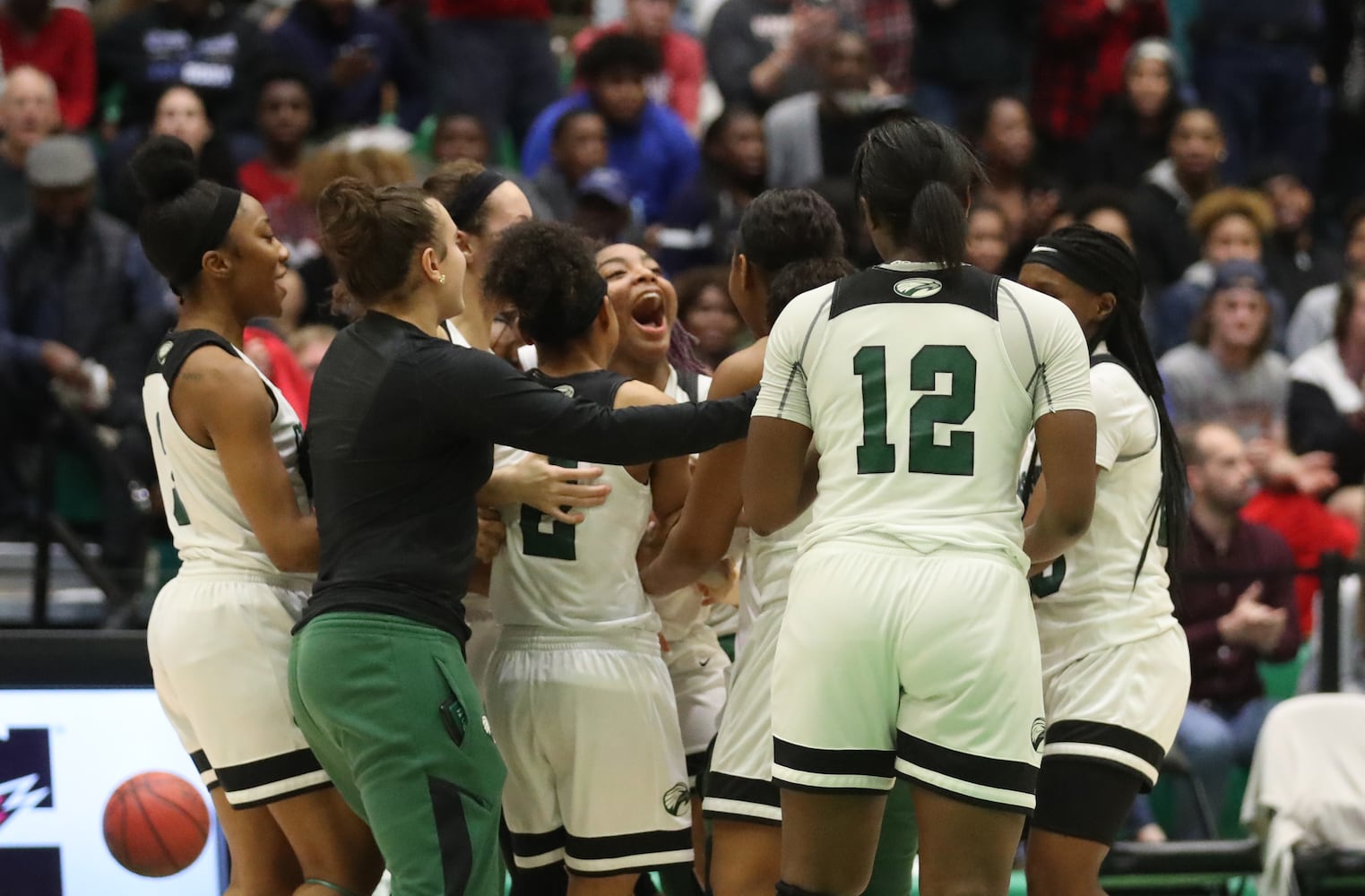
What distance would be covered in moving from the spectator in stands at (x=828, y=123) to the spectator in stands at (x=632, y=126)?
1.50ft

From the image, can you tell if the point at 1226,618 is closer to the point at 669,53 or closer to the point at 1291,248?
the point at 1291,248

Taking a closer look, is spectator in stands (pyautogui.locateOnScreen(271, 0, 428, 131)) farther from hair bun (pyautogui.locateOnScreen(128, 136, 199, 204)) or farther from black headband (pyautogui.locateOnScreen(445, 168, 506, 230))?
hair bun (pyautogui.locateOnScreen(128, 136, 199, 204))

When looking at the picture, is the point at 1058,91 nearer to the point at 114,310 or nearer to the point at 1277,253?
the point at 1277,253

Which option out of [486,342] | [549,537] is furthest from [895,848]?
[486,342]

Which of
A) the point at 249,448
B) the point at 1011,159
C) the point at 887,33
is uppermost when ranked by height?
the point at 887,33

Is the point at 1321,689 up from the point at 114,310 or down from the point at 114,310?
down

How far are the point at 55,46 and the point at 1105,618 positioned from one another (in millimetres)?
7532

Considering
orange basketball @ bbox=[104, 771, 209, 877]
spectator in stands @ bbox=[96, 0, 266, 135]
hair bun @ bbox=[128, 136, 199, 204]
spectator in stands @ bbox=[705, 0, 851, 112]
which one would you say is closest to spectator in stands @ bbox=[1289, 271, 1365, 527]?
spectator in stands @ bbox=[705, 0, 851, 112]

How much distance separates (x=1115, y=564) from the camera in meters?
4.14

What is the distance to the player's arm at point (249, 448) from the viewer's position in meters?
3.94

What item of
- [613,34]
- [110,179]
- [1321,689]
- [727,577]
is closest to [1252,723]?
[1321,689]

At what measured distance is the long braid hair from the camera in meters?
4.23

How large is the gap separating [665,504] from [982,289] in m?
1.04

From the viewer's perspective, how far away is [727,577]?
460 cm
